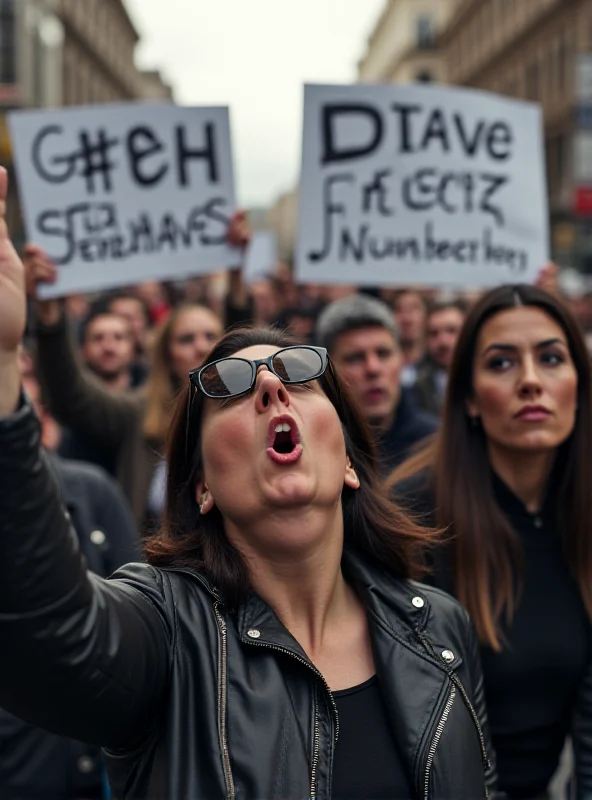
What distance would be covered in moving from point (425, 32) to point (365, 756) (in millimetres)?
85511

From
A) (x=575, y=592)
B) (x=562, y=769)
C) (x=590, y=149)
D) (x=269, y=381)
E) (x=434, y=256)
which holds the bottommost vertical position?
(x=562, y=769)

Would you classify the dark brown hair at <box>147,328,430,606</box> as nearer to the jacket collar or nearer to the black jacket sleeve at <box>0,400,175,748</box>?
the jacket collar

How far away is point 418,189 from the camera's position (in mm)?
5297

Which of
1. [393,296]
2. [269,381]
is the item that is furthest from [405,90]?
[269,381]

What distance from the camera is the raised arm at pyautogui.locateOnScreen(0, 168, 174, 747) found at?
1380 millimetres

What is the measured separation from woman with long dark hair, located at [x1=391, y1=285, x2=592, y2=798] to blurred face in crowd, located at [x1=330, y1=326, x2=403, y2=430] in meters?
1.34

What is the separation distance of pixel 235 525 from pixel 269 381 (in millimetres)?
261

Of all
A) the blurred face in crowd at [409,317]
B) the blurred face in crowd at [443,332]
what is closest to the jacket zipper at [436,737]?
the blurred face in crowd at [443,332]

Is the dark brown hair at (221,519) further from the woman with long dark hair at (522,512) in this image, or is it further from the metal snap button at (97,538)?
the metal snap button at (97,538)

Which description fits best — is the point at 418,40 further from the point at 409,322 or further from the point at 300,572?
the point at 300,572

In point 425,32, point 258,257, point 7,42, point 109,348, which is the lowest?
point 109,348

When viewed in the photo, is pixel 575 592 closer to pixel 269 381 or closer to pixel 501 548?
pixel 501 548

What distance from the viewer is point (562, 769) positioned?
15.2ft

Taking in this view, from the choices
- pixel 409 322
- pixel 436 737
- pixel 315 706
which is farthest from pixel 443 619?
pixel 409 322
